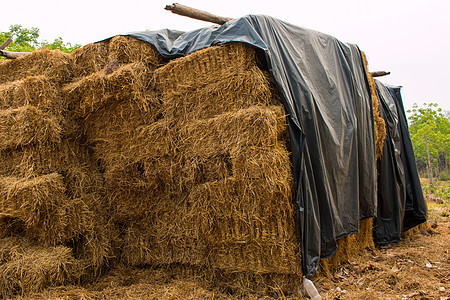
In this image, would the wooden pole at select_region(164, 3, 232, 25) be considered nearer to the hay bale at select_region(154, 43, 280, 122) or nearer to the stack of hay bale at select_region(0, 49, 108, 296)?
the hay bale at select_region(154, 43, 280, 122)

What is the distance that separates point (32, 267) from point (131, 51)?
289cm

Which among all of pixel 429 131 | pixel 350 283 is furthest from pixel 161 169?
pixel 429 131

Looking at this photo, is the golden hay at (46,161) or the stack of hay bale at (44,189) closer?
the stack of hay bale at (44,189)

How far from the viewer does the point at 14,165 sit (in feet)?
13.3

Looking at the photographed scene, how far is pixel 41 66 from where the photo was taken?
4.66 metres

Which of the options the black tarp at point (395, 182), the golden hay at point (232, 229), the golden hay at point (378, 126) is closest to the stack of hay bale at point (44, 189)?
the golden hay at point (232, 229)

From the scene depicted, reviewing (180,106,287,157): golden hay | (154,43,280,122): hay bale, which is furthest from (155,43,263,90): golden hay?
(180,106,287,157): golden hay

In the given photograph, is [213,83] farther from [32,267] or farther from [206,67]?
[32,267]

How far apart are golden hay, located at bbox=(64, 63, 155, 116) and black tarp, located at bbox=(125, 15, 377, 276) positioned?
1.74ft

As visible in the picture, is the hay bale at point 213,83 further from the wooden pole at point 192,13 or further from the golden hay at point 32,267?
the golden hay at point 32,267

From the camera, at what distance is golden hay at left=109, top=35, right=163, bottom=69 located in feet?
14.3

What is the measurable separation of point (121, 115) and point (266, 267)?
2647 millimetres

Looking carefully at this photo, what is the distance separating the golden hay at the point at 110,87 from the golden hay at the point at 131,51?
0.57ft

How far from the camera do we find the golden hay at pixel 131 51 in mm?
4363
